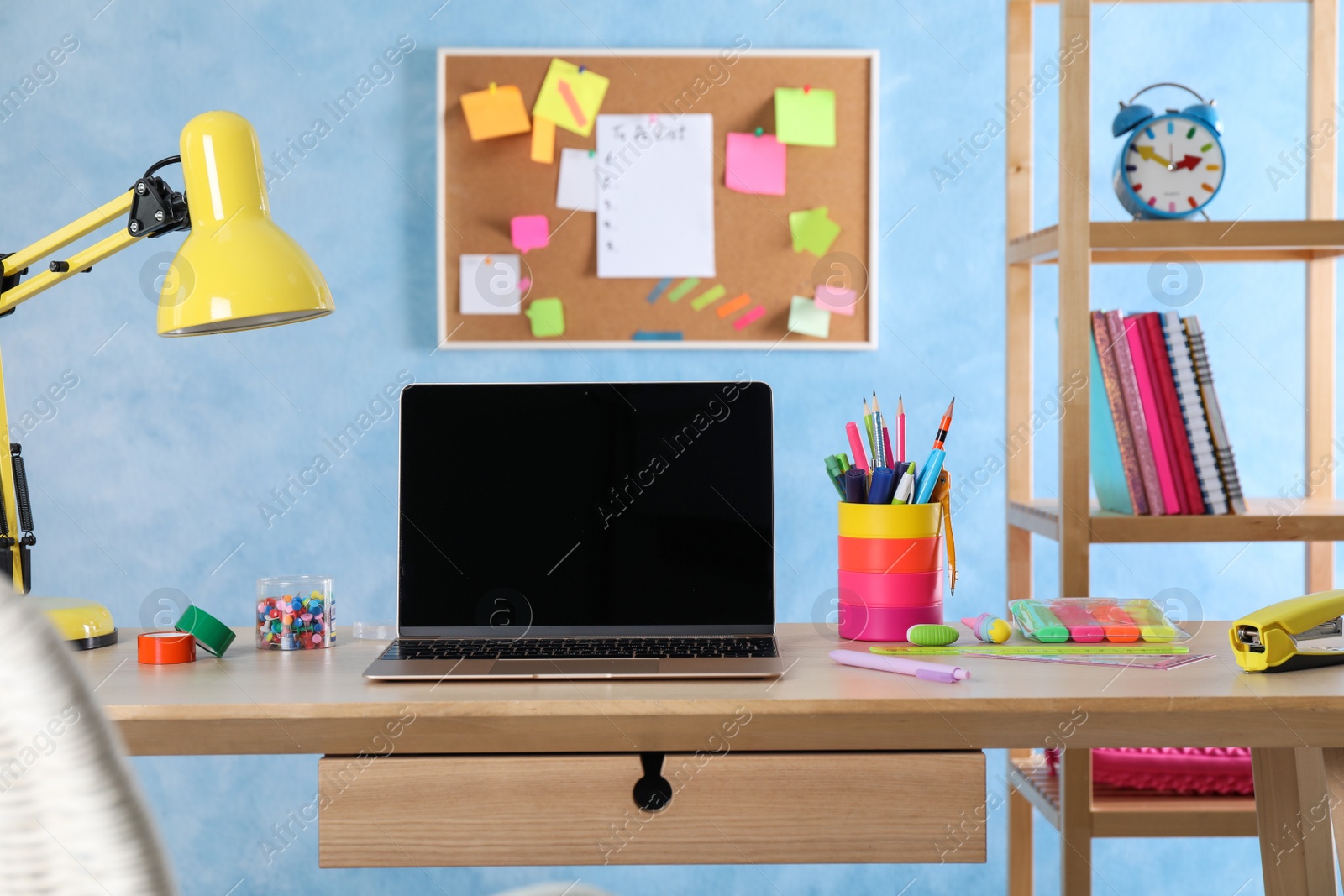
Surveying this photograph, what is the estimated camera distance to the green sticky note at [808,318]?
197cm

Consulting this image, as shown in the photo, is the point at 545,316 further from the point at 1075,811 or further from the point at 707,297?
the point at 1075,811

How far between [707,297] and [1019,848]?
3.56ft

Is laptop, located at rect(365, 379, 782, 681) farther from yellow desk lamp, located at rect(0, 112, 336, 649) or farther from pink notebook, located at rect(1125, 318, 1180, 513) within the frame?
pink notebook, located at rect(1125, 318, 1180, 513)

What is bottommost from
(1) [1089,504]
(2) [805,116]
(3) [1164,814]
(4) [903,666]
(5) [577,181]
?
(3) [1164,814]

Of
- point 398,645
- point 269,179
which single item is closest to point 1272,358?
point 398,645

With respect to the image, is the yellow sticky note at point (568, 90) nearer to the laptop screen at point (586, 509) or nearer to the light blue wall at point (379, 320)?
the light blue wall at point (379, 320)

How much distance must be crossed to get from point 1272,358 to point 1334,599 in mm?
1126

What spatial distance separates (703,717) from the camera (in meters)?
0.91

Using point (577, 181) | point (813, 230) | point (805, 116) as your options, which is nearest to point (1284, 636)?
point (813, 230)

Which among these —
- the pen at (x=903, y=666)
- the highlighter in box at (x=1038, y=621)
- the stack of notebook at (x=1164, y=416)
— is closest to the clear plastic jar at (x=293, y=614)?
the pen at (x=903, y=666)

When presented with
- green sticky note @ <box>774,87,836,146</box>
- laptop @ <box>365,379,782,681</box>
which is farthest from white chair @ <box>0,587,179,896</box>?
green sticky note @ <box>774,87,836,146</box>

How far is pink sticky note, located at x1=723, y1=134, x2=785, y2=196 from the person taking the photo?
1.96 m

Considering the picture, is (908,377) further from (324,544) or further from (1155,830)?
(324,544)

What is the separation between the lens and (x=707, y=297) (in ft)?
Result: 6.46
